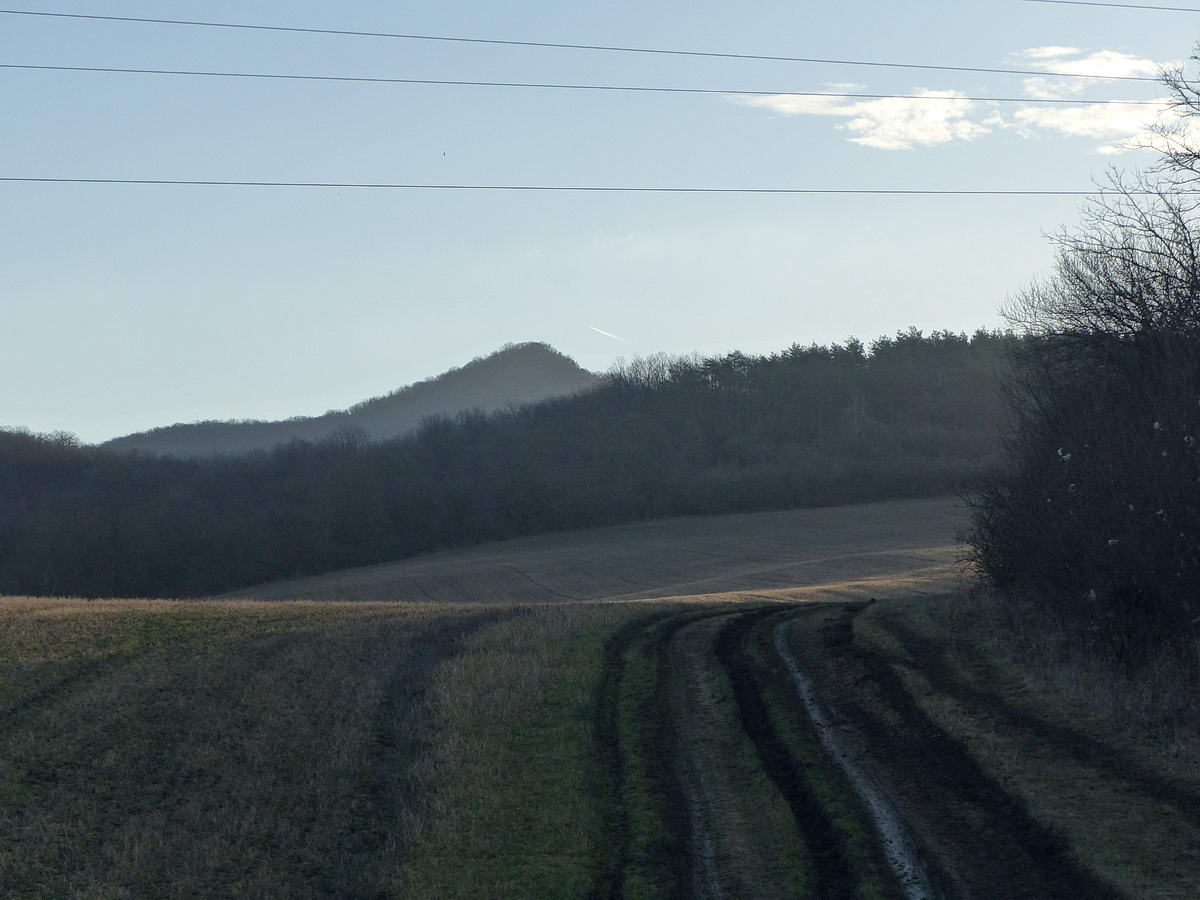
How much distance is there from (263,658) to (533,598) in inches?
1254

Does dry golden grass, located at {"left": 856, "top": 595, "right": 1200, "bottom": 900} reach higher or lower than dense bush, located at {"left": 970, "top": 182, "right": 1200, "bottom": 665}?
lower

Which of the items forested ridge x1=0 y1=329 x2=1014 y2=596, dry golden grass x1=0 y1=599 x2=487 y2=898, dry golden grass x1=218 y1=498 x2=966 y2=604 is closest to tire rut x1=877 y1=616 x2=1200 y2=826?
dry golden grass x1=0 y1=599 x2=487 y2=898

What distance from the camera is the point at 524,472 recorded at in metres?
96.8

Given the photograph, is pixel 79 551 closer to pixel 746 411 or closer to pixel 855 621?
pixel 746 411

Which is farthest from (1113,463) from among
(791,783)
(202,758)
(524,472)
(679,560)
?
(524,472)

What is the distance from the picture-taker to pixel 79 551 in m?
78.8

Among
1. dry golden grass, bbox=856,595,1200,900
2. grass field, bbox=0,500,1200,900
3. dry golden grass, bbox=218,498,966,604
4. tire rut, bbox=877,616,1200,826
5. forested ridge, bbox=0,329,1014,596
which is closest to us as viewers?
dry golden grass, bbox=856,595,1200,900

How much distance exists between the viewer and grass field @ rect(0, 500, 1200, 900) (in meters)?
9.05

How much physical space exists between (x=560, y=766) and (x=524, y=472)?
278ft

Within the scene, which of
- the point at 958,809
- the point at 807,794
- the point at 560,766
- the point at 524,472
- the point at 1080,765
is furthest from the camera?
the point at 524,472

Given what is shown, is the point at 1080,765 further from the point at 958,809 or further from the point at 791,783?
the point at 791,783

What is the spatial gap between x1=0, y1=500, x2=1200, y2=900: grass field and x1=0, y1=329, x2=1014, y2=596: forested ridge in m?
59.8

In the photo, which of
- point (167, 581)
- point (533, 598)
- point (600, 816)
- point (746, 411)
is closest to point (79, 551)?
point (167, 581)

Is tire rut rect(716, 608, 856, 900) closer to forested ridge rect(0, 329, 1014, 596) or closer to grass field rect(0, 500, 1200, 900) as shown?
grass field rect(0, 500, 1200, 900)
